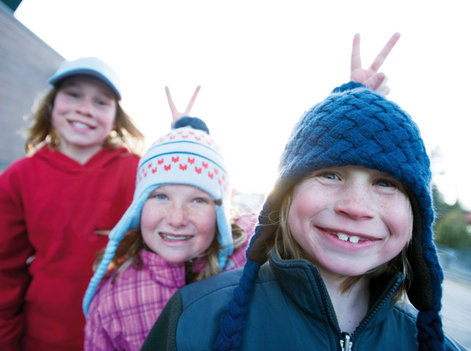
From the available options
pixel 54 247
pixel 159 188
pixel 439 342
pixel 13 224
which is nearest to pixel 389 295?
pixel 439 342

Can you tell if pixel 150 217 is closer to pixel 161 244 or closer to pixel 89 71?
pixel 161 244

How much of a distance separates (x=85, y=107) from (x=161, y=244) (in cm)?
110

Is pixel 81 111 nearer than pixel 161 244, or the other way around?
pixel 161 244

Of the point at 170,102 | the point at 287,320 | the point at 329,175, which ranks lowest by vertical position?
the point at 287,320

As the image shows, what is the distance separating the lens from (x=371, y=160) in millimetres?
763

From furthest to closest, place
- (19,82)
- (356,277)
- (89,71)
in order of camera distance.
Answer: (19,82)
(89,71)
(356,277)

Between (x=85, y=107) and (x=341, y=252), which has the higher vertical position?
(x=85, y=107)

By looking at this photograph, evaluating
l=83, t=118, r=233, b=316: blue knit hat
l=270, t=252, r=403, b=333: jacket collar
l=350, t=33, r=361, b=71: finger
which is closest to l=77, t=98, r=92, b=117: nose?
l=83, t=118, r=233, b=316: blue knit hat

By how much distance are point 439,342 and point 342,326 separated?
0.98ft

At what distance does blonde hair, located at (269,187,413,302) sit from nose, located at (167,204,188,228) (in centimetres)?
51

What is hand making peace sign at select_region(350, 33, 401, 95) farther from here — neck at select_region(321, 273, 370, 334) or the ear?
neck at select_region(321, 273, 370, 334)

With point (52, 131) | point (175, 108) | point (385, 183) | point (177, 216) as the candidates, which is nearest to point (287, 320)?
point (385, 183)

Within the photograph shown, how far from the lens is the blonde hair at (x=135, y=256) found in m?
1.42

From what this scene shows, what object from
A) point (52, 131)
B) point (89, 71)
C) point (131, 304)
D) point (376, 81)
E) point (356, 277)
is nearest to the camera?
point (356, 277)
